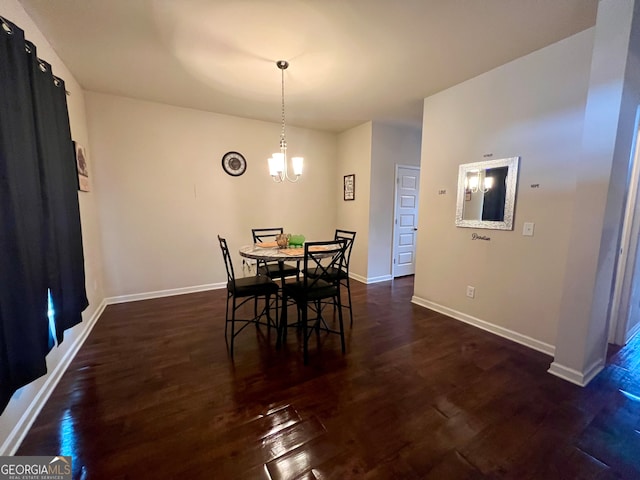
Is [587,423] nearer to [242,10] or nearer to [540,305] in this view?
[540,305]

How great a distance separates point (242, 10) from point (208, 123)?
7.61ft

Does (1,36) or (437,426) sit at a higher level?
(1,36)

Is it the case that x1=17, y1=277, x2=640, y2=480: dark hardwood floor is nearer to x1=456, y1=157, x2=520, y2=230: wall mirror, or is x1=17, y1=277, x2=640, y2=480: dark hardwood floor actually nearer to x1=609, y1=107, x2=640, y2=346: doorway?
x1=609, y1=107, x2=640, y2=346: doorway

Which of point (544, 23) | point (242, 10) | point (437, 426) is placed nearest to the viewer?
point (437, 426)

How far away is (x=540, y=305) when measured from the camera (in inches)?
95.5

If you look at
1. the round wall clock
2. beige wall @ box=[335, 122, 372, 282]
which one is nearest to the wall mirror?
beige wall @ box=[335, 122, 372, 282]

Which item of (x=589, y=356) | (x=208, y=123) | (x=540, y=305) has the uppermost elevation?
(x=208, y=123)

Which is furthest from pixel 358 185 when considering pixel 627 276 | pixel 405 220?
pixel 627 276

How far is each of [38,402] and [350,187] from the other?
4326 millimetres

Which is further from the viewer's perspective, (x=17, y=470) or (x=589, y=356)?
(x=589, y=356)

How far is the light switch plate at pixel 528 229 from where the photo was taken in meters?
2.44

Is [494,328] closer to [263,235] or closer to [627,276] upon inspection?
[627,276]

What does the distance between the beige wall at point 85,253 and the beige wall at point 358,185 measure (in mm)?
3655

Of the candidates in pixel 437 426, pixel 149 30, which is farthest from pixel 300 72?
pixel 437 426
